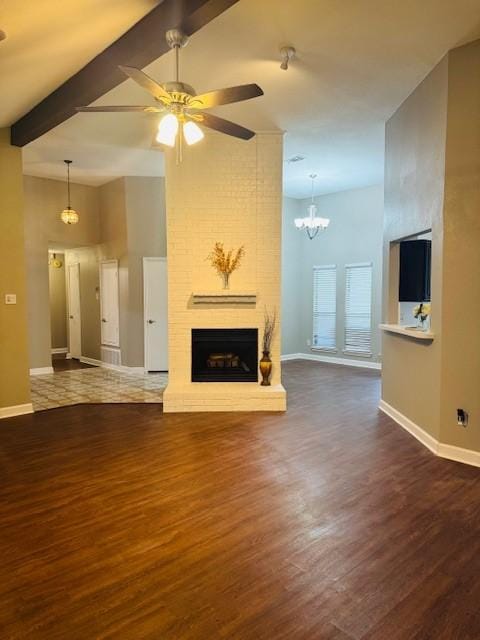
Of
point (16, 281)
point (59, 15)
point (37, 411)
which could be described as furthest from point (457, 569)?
point (16, 281)

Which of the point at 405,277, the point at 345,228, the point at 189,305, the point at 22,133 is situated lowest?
the point at 189,305

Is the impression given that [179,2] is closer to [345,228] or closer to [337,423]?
[337,423]

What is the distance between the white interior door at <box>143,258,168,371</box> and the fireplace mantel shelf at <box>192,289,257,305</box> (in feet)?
7.51

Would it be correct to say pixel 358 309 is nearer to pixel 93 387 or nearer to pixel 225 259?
pixel 225 259

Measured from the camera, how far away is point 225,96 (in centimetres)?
283

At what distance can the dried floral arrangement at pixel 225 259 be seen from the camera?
536cm

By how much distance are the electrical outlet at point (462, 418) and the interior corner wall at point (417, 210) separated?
0.18 meters

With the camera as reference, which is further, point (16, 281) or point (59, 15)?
point (16, 281)

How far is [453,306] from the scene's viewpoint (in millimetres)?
3584

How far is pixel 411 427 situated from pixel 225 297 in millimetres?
2669

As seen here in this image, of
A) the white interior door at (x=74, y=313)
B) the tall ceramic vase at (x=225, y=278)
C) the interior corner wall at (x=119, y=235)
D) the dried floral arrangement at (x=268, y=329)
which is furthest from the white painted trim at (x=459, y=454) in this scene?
the white interior door at (x=74, y=313)

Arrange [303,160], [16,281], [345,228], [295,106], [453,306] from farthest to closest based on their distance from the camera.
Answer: [345,228] → [303,160] → [16,281] → [295,106] → [453,306]

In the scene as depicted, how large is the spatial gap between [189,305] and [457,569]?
4008 mm

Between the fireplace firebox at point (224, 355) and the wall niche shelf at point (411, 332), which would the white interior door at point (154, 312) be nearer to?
the fireplace firebox at point (224, 355)
